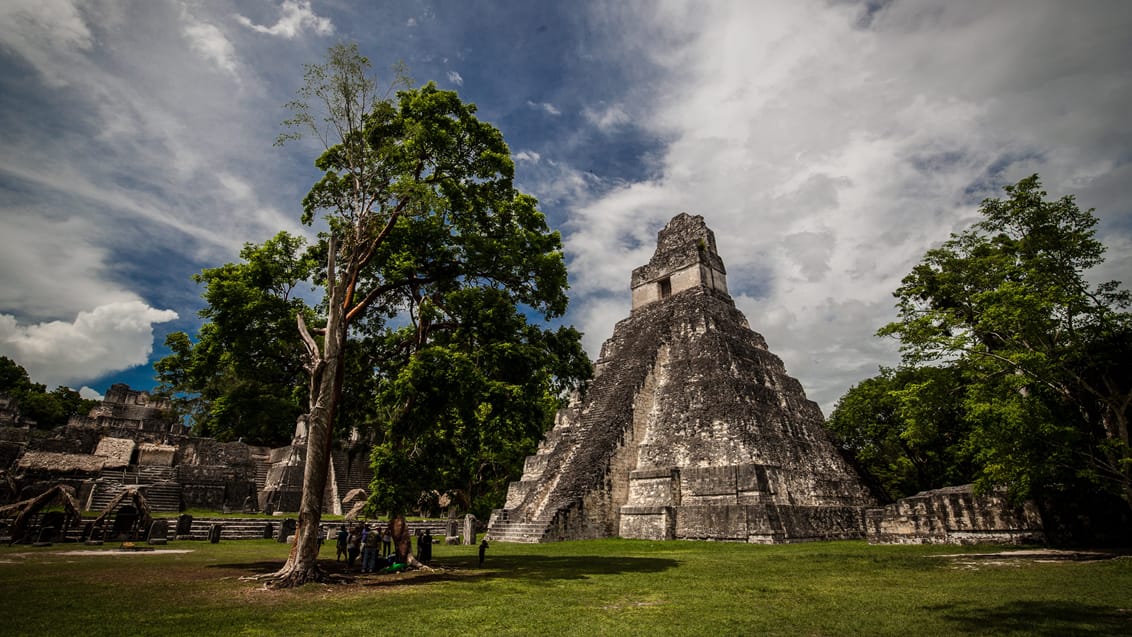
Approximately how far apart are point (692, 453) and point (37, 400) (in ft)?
194

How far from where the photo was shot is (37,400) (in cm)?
4647

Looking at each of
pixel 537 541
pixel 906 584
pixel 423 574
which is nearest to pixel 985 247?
pixel 906 584

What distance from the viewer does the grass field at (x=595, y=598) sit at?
5.46 meters

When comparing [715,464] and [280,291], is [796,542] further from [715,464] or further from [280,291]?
[280,291]

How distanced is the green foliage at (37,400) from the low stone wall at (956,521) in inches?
2372

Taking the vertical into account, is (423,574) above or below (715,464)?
below

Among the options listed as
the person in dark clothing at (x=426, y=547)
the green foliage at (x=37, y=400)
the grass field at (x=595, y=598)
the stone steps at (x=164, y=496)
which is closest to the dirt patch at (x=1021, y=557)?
the grass field at (x=595, y=598)

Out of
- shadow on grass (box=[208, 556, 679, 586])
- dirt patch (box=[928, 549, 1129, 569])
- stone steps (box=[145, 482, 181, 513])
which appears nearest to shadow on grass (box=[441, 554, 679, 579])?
shadow on grass (box=[208, 556, 679, 586])

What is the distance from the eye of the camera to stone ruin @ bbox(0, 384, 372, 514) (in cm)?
2302

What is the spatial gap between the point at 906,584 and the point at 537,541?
425 inches

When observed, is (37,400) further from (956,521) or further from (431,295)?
(956,521)

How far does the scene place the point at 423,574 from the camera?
10.2 m

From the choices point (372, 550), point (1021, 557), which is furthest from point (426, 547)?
point (1021, 557)

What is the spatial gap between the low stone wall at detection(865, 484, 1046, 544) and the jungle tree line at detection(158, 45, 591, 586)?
33.1 feet
